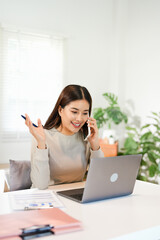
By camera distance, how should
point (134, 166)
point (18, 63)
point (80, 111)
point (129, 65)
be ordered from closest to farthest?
point (134, 166) → point (80, 111) → point (18, 63) → point (129, 65)

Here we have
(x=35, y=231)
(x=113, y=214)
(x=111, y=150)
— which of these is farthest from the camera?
(x=111, y=150)

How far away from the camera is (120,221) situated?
109 cm

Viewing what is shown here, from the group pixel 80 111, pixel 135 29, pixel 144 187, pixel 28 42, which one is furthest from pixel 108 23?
pixel 144 187

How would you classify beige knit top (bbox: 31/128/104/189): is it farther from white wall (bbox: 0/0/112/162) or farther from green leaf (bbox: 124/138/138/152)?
white wall (bbox: 0/0/112/162)

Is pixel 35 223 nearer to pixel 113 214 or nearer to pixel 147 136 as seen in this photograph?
pixel 113 214

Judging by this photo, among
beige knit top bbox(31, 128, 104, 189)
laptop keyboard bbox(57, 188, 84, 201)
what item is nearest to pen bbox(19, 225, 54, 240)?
laptop keyboard bbox(57, 188, 84, 201)

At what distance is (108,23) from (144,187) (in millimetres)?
3340

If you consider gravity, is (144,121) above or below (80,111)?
below

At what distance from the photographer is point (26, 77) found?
3814mm

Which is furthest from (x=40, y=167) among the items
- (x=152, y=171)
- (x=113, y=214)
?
(x=152, y=171)

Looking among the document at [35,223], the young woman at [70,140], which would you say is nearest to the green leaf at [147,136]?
the young woman at [70,140]

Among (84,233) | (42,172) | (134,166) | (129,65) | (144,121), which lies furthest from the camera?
(129,65)

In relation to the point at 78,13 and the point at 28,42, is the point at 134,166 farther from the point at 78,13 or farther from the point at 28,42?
the point at 78,13

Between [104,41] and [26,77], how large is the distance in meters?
1.37
